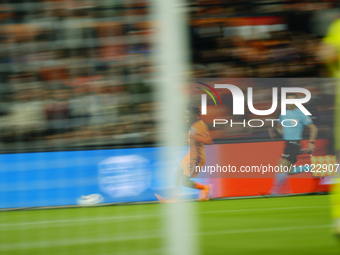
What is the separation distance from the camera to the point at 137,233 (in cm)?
209

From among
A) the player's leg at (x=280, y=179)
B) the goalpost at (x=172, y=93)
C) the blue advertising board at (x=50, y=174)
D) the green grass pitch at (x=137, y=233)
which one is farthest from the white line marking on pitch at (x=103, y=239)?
the player's leg at (x=280, y=179)

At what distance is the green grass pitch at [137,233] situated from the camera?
7.15 feet

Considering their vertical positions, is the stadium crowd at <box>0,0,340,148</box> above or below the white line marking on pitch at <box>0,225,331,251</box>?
above

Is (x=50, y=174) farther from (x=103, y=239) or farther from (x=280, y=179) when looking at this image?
(x=280, y=179)

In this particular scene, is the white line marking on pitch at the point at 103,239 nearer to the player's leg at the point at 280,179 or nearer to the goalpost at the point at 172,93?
the goalpost at the point at 172,93

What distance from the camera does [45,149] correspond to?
2.19m

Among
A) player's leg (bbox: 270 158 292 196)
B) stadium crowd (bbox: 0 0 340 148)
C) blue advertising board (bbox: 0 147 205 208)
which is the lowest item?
player's leg (bbox: 270 158 292 196)

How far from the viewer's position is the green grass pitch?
7.15 feet

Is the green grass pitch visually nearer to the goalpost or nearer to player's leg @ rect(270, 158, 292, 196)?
the goalpost

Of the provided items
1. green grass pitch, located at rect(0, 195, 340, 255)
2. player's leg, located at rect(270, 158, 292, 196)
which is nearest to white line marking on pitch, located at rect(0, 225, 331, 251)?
green grass pitch, located at rect(0, 195, 340, 255)

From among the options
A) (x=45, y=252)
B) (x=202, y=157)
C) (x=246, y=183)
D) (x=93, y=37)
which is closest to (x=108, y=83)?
(x=93, y=37)

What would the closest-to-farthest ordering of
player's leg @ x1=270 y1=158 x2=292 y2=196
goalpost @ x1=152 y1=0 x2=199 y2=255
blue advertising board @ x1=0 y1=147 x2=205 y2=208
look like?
goalpost @ x1=152 y1=0 x2=199 y2=255
blue advertising board @ x1=0 y1=147 x2=205 y2=208
player's leg @ x1=270 y1=158 x2=292 y2=196

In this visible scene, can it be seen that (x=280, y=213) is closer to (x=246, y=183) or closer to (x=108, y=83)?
(x=246, y=183)

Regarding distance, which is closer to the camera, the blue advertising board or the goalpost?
the goalpost
